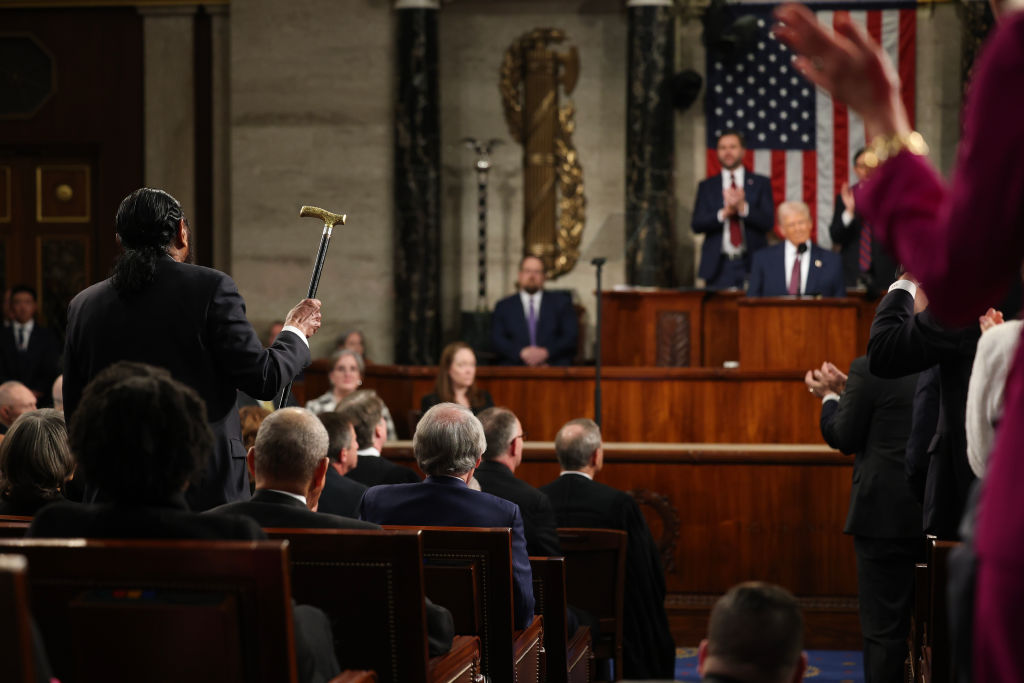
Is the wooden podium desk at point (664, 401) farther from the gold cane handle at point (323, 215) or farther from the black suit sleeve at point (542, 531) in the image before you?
the gold cane handle at point (323, 215)

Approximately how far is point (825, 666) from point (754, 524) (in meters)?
0.88

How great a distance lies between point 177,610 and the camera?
199 centimetres

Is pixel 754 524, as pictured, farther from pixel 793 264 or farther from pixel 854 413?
pixel 793 264

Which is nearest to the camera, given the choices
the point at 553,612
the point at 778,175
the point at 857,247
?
the point at 553,612

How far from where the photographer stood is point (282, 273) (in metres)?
11.4

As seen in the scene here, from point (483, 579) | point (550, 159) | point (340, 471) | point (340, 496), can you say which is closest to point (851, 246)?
point (550, 159)

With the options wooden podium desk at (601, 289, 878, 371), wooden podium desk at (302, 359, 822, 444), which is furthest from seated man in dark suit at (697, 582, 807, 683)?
wooden podium desk at (601, 289, 878, 371)

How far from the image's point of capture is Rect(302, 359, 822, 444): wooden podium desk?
7777 millimetres

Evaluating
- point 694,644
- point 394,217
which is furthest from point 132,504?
point 394,217

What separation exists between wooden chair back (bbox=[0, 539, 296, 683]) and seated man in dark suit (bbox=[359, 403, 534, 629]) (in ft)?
5.35

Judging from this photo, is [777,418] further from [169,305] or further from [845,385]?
[169,305]

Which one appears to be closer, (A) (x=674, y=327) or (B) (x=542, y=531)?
(B) (x=542, y=531)

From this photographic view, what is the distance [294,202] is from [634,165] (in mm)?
2969

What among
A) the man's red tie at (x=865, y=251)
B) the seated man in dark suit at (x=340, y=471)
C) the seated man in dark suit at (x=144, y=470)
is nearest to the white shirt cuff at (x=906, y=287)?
the seated man in dark suit at (x=340, y=471)
